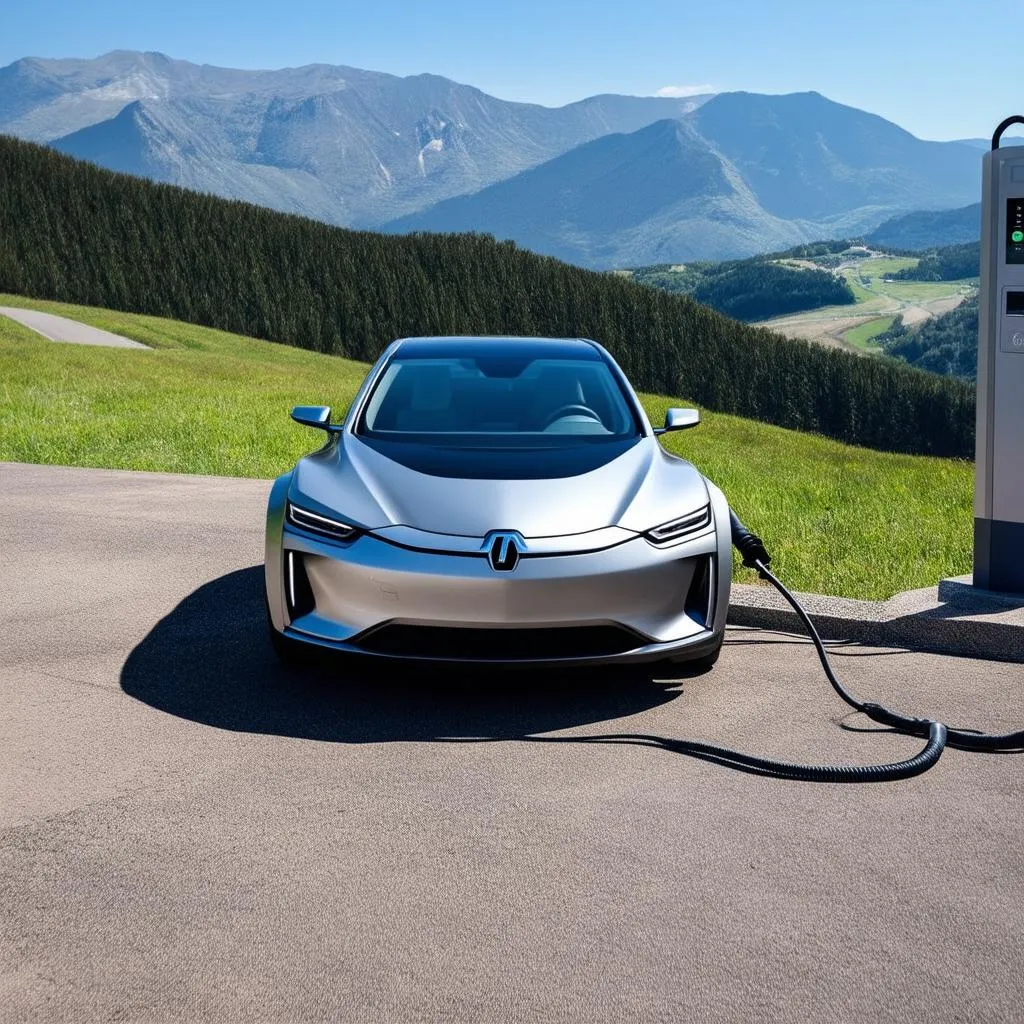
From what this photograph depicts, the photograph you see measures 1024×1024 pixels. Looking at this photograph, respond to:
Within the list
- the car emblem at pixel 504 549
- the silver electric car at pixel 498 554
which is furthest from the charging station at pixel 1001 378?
the car emblem at pixel 504 549

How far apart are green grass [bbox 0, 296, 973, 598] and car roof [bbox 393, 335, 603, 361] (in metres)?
1.83

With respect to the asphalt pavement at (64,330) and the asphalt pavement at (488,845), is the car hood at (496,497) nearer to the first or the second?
the asphalt pavement at (488,845)

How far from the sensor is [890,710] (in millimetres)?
5156

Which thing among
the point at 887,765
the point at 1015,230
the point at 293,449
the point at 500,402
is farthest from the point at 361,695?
the point at 293,449

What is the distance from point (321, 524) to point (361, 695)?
745mm

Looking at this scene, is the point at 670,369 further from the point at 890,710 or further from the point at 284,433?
the point at 890,710

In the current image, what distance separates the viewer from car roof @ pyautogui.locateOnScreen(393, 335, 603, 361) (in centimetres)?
722

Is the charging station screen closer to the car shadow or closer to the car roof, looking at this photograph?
the car roof

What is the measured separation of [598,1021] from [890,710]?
275cm

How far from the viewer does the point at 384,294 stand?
69.5 meters

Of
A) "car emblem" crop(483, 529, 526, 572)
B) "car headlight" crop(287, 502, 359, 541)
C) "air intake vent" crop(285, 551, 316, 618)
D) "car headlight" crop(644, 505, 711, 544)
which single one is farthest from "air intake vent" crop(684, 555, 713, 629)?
"air intake vent" crop(285, 551, 316, 618)

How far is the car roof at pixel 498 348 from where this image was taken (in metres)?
7.22

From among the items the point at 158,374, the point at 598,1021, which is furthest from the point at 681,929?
the point at 158,374

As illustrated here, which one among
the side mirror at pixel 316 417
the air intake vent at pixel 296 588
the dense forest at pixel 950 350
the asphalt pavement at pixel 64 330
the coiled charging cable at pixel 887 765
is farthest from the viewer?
the dense forest at pixel 950 350
